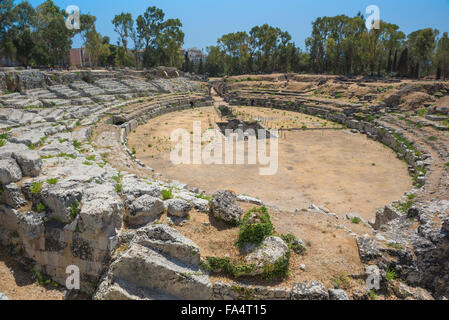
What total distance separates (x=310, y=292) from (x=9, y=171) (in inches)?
299

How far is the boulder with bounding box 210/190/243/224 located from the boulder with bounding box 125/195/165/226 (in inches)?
58.5

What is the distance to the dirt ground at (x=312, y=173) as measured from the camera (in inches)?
495

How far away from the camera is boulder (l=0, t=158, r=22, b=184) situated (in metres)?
6.88

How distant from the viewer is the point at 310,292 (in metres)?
5.27

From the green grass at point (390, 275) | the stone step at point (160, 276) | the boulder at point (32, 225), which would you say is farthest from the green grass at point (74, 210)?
the green grass at point (390, 275)

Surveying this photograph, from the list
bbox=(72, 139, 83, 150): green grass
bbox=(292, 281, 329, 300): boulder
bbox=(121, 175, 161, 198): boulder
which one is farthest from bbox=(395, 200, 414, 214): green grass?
bbox=(72, 139, 83, 150): green grass

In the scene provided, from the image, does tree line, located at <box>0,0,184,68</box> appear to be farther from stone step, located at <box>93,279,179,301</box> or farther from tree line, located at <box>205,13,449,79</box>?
stone step, located at <box>93,279,179,301</box>

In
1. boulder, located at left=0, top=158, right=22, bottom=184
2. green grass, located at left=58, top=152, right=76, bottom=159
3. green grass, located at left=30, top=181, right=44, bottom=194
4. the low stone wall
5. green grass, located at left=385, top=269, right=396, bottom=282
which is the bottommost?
green grass, located at left=385, top=269, right=396, bottom=282

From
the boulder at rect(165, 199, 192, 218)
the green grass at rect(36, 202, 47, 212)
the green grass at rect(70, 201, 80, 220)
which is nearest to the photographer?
the green grass at rect(70, 201, 80, 220)
